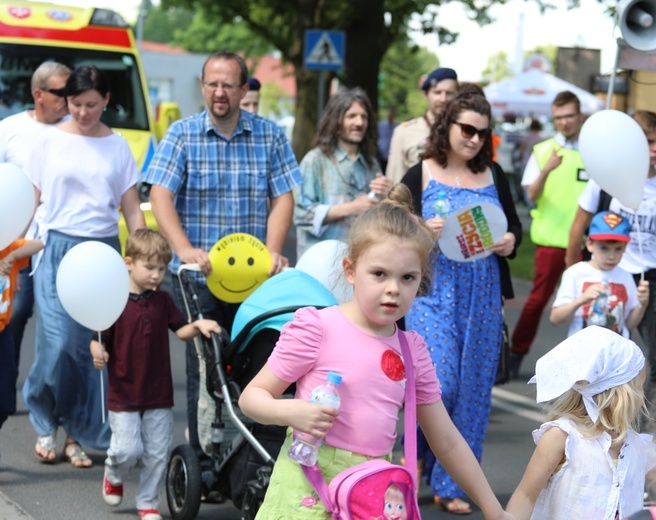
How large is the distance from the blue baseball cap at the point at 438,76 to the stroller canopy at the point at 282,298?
3781 mm

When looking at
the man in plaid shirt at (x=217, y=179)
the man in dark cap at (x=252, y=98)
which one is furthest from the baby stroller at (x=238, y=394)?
the man in dark cap at (x=252, y=98)

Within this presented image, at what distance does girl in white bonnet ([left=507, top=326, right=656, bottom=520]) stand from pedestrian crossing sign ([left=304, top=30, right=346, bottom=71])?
15178mm

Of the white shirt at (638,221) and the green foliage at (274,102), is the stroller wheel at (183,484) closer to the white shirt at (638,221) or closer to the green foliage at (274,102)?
the white shirt at (638,221)

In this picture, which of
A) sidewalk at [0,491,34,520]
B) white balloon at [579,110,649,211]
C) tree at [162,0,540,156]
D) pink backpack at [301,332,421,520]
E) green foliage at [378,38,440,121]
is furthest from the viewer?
green foliage at [378,38,440,121]

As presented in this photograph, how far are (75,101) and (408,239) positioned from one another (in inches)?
137

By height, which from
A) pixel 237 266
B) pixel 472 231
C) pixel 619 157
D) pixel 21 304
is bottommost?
pixel 21 304

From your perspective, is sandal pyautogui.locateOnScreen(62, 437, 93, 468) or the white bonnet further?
sandal pyautogui.locateOnScreen(62, 437, 93, 468)

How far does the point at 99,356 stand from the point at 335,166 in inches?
96.2

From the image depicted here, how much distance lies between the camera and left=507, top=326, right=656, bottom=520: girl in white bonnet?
3.74 metres

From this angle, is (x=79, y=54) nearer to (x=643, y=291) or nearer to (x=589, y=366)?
(x=643, y=291)

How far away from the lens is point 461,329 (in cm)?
638

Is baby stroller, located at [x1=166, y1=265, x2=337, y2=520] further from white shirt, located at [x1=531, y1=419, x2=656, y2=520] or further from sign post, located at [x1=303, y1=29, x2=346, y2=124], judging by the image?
sign post, located at [x1=303, y1=29, x2=346, y2=124]

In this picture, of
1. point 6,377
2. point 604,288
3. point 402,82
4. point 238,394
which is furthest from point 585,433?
point 402,82

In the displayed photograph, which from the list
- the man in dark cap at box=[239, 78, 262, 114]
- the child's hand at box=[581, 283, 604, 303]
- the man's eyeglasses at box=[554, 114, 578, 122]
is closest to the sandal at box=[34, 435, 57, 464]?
the child's hand at box=[581, 283, 604, 303]
